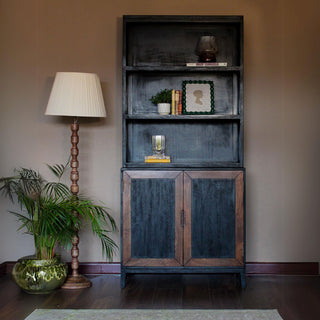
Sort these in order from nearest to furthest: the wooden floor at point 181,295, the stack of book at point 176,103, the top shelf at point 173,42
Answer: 1. the wooden floor at point 181,295
2. the stack of book at point 176,103
3. the top shelf at point 173,42

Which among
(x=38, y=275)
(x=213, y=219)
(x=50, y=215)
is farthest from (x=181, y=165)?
(x=38, y=275)

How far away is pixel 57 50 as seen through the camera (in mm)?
4473

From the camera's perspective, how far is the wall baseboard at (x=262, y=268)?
446 cm

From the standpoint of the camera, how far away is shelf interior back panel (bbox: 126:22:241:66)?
14.6 ft

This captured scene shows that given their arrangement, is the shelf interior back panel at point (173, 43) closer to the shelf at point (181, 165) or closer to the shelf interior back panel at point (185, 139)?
the shelf interior back panel at point (185, 139)

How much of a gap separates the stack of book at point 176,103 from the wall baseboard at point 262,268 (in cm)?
145

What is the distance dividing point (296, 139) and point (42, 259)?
7.93 feet

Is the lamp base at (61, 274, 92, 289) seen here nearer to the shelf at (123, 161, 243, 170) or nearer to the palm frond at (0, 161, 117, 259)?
the palm frond at (0, 161, 117, 259)

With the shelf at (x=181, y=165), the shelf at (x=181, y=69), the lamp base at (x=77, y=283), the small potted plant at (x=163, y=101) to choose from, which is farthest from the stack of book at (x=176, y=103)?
the lamp base at (x=77, y=283)

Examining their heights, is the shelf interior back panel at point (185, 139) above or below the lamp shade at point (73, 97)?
below

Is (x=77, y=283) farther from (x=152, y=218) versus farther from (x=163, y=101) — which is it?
(x=163, y=101)

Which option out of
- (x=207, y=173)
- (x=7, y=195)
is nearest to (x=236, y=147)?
(x=207, y=173)

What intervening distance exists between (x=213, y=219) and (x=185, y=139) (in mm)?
810

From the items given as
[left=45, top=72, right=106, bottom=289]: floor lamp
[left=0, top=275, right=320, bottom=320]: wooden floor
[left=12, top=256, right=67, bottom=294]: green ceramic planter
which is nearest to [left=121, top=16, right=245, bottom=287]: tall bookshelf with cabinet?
[left=0, top=275, right=320, bottom=320]: wooden floor
